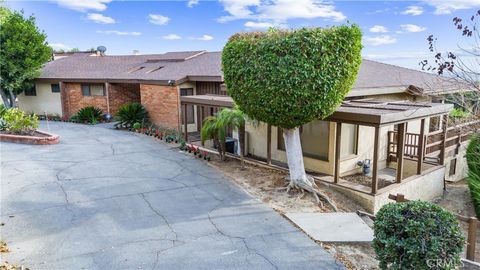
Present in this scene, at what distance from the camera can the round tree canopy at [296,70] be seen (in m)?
7.96

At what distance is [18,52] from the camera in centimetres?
2062

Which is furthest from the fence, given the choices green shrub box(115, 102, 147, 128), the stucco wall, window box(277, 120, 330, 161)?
green shrub box(115, 102, 147, 128)

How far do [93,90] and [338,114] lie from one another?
57.8 ft

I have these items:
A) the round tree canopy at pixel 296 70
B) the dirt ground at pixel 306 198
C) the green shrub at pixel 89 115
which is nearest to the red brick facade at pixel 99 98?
the green shrub at pixel 89 115

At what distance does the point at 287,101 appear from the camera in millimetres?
8273

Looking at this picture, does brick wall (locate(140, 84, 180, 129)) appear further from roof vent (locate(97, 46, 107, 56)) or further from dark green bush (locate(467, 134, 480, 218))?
roof vent (locate(97, 46, 107, 56))

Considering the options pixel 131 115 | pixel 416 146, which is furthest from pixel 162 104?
pixel 416 146

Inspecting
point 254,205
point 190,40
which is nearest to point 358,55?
point 254,205

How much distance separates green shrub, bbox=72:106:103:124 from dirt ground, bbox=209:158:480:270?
A: 11732 millimetres

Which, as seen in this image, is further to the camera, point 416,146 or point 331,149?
point 416,146

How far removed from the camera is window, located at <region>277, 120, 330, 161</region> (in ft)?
36.7

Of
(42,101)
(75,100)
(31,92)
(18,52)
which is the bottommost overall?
(42,101)

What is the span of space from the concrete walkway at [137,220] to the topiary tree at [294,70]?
246 centimetres

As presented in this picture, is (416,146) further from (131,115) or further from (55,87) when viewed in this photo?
(55,87)
